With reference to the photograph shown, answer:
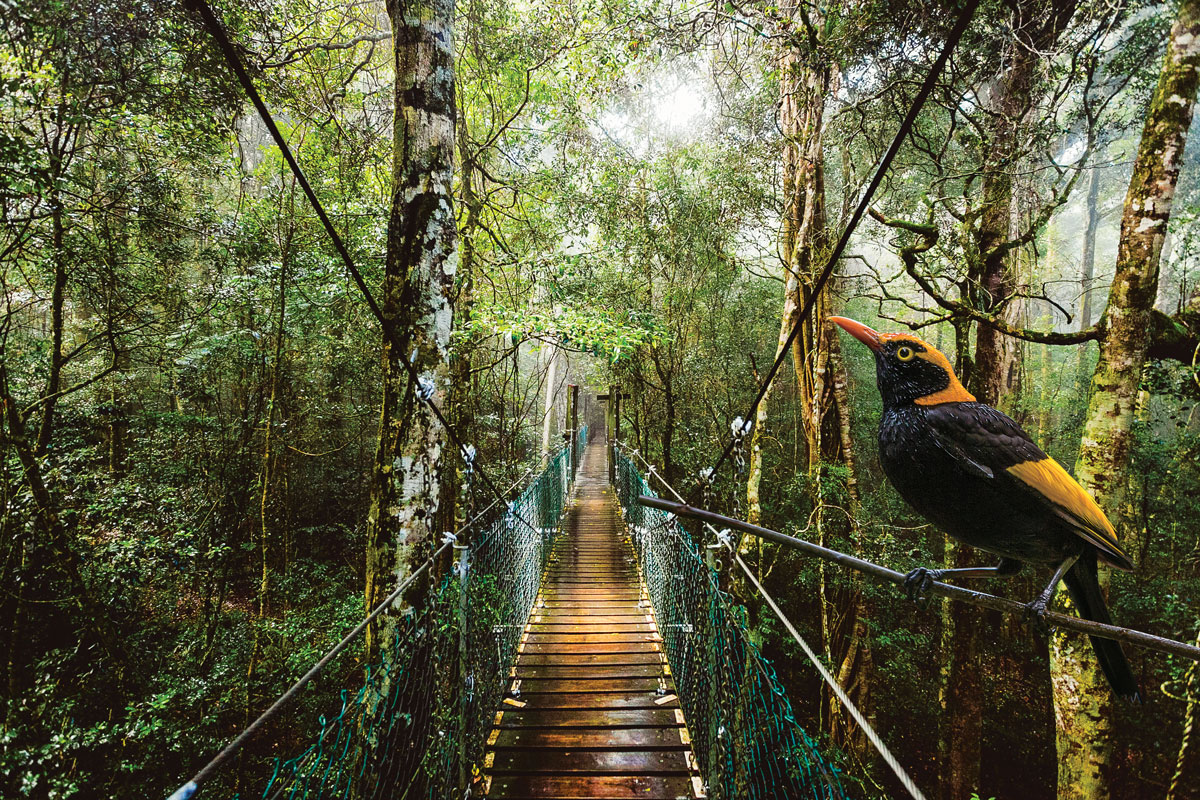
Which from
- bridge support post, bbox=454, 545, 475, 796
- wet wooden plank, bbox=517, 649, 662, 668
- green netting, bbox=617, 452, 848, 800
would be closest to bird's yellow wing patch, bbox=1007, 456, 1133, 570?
green netting, bbox=617, 452, 848, 800

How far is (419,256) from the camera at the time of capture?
91.0 inches

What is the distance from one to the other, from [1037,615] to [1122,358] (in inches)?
115

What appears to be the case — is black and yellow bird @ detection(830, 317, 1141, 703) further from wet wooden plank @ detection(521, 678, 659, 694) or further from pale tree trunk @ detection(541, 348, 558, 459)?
pale tree trunk @ detection(541, 348, 558, 459)

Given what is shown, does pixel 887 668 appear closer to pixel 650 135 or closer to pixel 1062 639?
pixel 1062 639

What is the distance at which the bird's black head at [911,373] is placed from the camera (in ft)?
3.43

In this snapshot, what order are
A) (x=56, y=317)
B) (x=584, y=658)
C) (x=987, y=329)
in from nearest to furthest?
1. (x=584, y=658)
2. (x=56, y=317)
3. (x=987, y=329)

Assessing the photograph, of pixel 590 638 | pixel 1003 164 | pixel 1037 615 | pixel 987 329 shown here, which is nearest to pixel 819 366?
pixel 987 329

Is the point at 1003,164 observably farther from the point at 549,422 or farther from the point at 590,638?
the point at 549,422

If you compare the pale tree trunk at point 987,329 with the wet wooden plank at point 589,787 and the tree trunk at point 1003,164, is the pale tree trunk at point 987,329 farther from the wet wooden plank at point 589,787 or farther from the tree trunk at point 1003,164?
the wet wooden plank at point 589,787

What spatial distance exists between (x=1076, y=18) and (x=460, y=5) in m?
4.79

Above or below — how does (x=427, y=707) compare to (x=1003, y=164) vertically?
below

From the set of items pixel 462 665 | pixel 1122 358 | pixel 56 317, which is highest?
pixel 56 317

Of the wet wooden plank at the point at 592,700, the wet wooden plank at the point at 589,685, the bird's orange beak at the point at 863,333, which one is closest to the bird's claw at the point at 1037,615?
the bird's orange beak at the point at 863,333

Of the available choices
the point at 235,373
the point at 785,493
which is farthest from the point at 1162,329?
the point at 235,373
